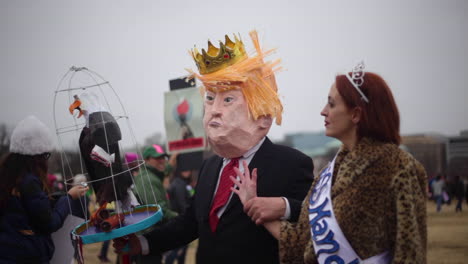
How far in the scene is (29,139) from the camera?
3.64 metres

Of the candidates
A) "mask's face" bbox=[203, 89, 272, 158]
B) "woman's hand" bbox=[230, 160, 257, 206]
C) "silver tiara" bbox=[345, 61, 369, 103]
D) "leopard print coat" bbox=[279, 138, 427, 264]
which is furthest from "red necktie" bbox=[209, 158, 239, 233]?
"silver tiara" bbox=[345, 61, 369, 103]

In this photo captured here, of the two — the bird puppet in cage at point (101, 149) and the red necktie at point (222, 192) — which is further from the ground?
the bird puppet in cage at point (101, 149)

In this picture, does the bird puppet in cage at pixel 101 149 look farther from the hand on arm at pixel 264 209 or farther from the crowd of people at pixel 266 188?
the hand on arm at pixel 264 209

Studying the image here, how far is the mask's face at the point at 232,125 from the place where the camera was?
2.99 meters

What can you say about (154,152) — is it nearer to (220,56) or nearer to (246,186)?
(220,56)

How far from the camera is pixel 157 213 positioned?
286 cm

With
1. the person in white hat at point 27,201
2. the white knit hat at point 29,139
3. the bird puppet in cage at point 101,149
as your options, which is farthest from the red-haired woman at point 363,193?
the white knit hat at point 29,139

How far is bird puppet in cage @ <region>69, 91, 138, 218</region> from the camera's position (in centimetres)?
285

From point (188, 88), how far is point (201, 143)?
0.85 m

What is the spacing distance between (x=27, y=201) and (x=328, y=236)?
2368 millimetres

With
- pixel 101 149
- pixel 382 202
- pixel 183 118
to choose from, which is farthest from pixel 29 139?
pixel 183 118

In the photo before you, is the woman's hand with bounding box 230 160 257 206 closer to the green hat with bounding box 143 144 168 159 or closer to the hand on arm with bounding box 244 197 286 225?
the hand on arm with bounding box 244 197 286 225

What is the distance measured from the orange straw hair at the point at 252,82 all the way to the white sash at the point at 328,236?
0.76 metres

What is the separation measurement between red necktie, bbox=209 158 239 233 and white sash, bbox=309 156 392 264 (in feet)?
2.51
